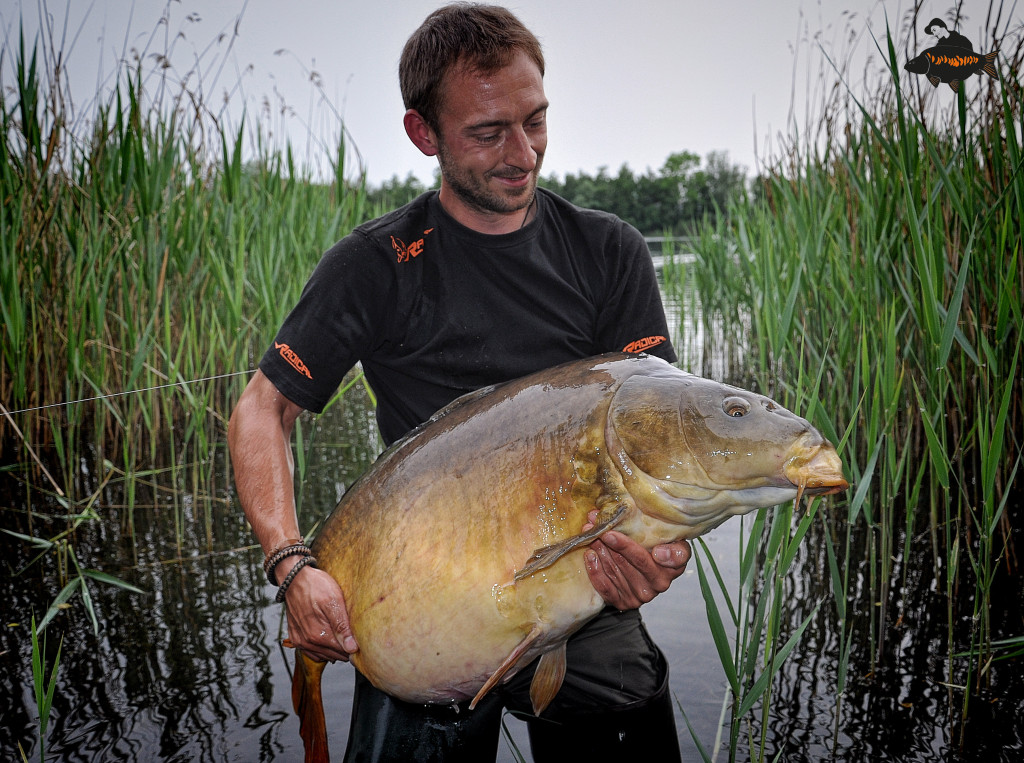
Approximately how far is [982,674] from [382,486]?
172cm

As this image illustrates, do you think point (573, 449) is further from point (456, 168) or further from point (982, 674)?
point (982, 674)

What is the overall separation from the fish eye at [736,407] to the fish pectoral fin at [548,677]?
0.56 meters

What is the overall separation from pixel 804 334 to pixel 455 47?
1.36m

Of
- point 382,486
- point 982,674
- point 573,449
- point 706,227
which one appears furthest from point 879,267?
point 706,227

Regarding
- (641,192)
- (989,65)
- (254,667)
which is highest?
(641,192)

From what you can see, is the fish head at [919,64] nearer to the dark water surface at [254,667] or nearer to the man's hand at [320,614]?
the dark water surface at [254,667]

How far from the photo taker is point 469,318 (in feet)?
6.29

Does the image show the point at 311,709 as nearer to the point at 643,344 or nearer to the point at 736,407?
the point at 736,407

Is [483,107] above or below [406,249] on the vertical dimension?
above

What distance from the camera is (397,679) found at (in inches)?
60.0

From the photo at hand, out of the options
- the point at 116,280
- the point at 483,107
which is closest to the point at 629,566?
the point at 483,107

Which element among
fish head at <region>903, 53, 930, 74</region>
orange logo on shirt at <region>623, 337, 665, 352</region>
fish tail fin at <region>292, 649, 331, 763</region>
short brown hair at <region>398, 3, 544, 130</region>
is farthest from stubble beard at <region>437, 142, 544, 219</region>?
fish head at <region>903, 53, 930, 74</region>

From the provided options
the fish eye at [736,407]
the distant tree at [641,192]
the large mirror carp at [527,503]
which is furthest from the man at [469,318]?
the distant tree at [641,192]

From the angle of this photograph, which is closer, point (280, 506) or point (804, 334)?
point (280, 506)
